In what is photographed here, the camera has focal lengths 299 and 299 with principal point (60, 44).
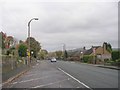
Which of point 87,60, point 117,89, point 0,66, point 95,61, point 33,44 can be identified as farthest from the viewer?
point 33,44

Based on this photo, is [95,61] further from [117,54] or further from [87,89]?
[87,89]

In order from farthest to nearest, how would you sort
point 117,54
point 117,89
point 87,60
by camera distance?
point 87,60 < point 117,54 < point 117,89

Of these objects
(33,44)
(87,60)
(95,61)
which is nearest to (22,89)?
(95,61)

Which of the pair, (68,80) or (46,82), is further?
(68,80)

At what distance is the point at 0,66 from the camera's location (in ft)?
74.6

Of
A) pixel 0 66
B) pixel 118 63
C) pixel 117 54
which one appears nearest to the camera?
pixel 0 66

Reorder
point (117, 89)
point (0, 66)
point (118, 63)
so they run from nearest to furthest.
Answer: point (117, 89)
point (0, 66)
point (118, 63)

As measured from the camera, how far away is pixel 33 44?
110938mm

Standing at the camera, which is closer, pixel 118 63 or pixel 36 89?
pixel 36 89

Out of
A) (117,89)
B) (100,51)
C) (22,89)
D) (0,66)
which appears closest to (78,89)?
(117,89)

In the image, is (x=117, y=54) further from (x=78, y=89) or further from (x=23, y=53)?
(x=78, y=89)

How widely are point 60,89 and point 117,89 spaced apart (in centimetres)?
299

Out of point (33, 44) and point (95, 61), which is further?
point (33, 44)

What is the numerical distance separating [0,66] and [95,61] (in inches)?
2149
